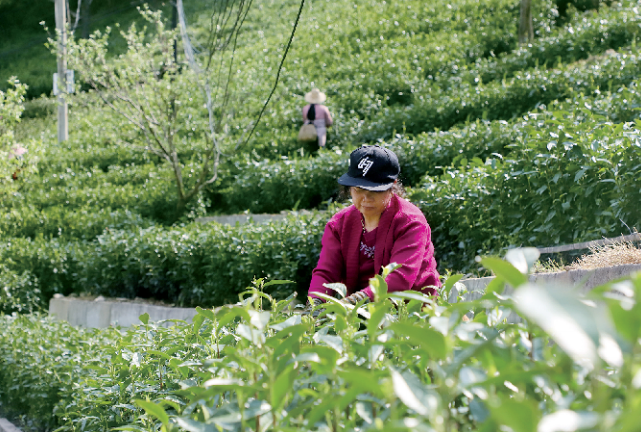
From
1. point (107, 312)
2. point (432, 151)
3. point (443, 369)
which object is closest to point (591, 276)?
point (443, 369)

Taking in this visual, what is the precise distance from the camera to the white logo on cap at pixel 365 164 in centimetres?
326

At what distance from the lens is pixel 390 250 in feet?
11.2

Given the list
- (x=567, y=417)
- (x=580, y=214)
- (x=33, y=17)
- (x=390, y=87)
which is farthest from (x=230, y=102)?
(x=33, y=17)

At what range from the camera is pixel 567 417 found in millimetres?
625

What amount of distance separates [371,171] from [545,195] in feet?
6.66

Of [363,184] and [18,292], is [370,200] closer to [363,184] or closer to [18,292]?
[363,184]

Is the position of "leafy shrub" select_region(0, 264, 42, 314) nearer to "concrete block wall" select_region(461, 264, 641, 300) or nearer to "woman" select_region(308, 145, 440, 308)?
"woman" select_region(308, 145, 440, 308)

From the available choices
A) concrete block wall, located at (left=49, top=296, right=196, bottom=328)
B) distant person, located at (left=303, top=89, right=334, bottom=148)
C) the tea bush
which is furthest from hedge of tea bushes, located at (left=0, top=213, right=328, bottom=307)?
the tea bush

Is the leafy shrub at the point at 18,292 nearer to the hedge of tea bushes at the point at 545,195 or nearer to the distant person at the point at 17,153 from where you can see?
the distant person at the point at 17,153

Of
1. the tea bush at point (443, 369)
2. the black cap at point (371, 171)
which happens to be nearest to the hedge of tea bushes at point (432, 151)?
the black cap at point (371, 171)

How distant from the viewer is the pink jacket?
128 inches

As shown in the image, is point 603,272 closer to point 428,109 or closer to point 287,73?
point 428,109

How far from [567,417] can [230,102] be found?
10604 mm

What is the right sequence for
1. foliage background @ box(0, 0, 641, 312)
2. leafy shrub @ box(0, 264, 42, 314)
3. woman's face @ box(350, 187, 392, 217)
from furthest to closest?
leafy shrub @ box(0, 264, 42, 314), foliage background @ box(0, 0, 641, 312), woman's face @ box(350, 187, 392, 217)
